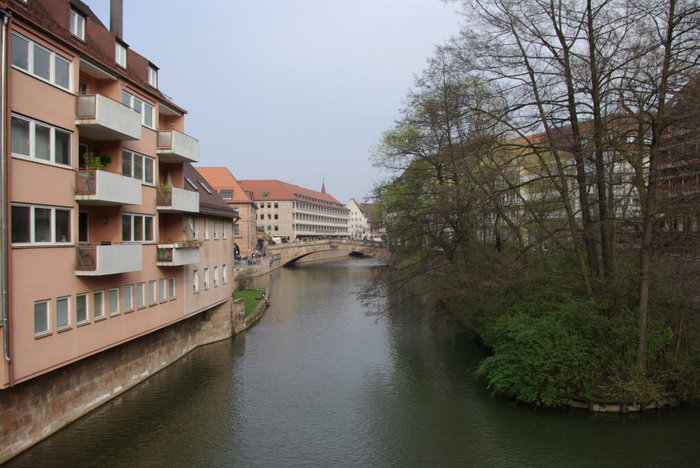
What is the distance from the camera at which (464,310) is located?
18297mm

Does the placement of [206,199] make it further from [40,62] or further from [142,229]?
[40,62]

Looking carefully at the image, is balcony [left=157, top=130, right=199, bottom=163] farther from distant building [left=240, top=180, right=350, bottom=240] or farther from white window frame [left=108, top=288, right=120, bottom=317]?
distant building [left=240, top=180, right=350, bottom=240]

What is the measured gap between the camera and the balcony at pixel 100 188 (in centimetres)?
1192

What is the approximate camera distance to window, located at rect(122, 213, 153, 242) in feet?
48.6

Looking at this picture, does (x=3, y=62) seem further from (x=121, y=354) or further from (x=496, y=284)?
(x=496, y=284)

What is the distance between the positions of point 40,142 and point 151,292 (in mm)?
6667

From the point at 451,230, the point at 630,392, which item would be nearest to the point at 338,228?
the point at 451,230

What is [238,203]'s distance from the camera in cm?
6294

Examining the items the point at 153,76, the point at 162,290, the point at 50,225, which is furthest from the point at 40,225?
the point at 153,76

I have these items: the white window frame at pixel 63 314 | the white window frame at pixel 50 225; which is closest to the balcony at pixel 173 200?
the white window frame at pixel 50 225

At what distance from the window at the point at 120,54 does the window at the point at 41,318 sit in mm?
7787

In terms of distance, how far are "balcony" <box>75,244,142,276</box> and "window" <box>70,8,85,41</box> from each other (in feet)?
17.9

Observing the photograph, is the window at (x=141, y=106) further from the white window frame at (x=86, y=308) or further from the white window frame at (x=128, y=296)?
the white window frame at (x=86, y=308)

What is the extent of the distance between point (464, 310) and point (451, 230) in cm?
370
